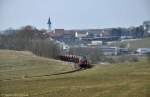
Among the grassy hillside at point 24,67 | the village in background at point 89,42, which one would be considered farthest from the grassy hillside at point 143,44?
the grassy hillside at point 24,67

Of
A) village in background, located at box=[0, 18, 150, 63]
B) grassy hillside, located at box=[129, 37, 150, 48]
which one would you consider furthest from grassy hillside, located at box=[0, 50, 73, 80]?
grassy hillside, located at box=[129, 37, 150, 48]

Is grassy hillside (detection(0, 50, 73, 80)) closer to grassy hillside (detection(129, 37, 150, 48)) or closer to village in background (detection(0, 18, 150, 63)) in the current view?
village in background (detection(0, 18, 150, 63))

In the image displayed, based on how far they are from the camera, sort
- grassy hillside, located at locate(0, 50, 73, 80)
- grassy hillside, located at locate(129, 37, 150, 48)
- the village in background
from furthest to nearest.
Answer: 1. the village in background
2. grassy hillside, located at locate(129, 37, 150, 48)
3. grassy hillside, located at locate(0, 50, 73, 80)

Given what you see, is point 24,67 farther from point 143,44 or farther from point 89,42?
point 89,42

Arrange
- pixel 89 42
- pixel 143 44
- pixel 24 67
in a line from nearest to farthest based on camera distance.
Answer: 1. pixel 24 67
2. pixel 143 44
3. pixel 89 42

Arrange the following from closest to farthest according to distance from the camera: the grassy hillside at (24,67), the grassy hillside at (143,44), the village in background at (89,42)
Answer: the grassy hillside at (24,67) → the grassy hillside at (143,44) → the village in background at (89,42)

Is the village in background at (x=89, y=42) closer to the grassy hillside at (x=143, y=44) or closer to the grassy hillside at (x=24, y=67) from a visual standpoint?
the grassy hillside at (x=143, y=44)

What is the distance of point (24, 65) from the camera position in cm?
2620

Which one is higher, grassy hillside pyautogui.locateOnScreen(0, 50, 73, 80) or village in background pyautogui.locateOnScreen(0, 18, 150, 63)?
village in background pyautogui.locateOnScreen(0, 18, 150, 63)

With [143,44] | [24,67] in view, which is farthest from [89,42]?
[24,67]

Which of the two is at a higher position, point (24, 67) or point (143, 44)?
point (143, 44)

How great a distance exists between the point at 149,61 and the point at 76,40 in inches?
717

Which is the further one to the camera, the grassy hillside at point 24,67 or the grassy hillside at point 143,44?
the grassy hillside at point 143,44

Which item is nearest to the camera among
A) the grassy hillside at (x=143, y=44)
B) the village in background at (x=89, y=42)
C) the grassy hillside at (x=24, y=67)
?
the grassy hillside at (x=24, y=67)
